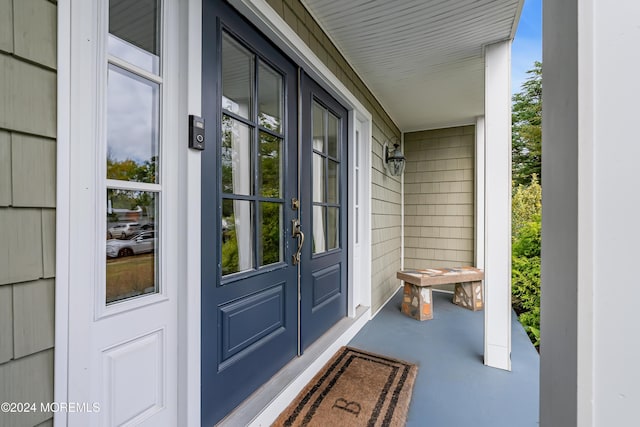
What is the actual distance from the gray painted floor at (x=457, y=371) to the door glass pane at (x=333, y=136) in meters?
1.82

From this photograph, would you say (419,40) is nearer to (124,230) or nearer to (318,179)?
(318,179)

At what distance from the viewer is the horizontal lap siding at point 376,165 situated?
198cm

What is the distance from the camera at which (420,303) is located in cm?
333

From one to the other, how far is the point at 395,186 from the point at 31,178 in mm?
4327

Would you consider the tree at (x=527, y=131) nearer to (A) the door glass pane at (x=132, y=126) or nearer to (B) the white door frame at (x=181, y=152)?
(B) the white door frame at (x=181, y=152)

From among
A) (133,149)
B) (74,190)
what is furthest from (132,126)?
(74,190)

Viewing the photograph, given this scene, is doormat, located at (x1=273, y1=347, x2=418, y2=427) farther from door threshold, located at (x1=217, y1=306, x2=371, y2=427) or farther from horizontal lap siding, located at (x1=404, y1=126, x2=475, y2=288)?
horizontal lap siding, located at (x1=404, y1=126, x2=475, y2=288)

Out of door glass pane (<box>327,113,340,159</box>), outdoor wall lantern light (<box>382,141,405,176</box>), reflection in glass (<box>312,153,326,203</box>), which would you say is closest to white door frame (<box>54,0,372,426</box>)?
door glass pane (<box>327,113,340,159</box>)

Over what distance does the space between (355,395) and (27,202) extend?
196cm

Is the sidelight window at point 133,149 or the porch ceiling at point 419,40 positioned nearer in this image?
the sidelight window at point 133,149

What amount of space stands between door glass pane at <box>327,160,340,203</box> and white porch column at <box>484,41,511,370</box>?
1277mm

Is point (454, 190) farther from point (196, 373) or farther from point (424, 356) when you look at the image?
point (196, 373)

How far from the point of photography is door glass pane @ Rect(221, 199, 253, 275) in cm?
150

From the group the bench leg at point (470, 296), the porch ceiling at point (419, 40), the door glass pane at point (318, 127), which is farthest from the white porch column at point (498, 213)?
the bench leg at point (470, 296)
